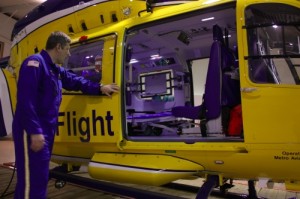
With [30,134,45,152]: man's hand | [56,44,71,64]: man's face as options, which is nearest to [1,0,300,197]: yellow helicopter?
[56,44,71,64]: man's face

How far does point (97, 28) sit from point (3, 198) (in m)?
2.57

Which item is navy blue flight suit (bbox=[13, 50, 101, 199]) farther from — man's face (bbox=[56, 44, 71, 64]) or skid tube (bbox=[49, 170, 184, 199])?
skid tube (bbox=[49, 170, 184, 199])

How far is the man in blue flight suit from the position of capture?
212 cm

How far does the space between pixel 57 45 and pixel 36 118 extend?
2.29 ft

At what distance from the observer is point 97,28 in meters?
3.44

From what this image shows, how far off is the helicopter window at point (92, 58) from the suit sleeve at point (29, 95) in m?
0.83

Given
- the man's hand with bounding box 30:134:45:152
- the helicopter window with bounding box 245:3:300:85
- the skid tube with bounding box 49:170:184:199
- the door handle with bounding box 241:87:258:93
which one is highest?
the helicopter window with bounding box 245:3:300:85

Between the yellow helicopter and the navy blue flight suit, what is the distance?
63 centimetres

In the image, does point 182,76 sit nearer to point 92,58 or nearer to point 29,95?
point 92,58

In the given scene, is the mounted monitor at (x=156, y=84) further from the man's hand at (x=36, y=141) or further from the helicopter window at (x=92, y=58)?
the man's hand at (x=36, y=141)

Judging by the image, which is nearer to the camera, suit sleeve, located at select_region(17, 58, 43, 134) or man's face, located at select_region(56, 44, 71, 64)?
suit sleeve, located at select_region(17, 58, 43, 134)

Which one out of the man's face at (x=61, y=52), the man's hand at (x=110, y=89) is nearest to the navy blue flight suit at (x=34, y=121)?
the man's face at (x=61, y=52)

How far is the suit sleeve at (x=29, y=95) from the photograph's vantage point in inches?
82.5

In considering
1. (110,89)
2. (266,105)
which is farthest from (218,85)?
(110,89)
